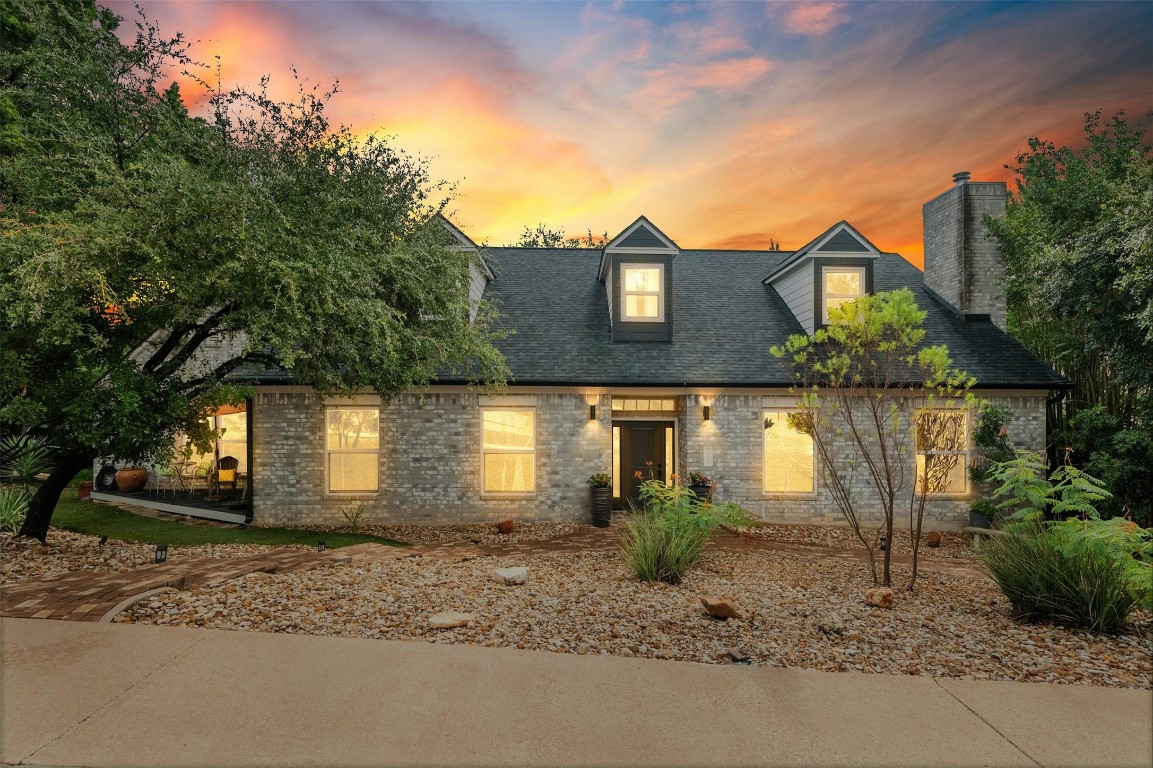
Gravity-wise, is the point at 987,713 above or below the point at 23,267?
below

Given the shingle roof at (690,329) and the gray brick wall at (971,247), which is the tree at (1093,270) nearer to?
the gray brick wall at (971,247)

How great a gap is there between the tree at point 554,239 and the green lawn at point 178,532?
71.1 ft

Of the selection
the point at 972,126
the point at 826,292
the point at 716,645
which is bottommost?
the point at 716,645

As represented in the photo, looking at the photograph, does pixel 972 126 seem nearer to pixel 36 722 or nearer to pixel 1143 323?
pixel 1143 323

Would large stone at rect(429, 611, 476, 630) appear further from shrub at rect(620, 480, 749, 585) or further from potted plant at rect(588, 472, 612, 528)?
potted plant at rect(588, 472, 612, 528)

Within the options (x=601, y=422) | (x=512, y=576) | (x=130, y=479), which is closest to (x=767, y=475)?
(x=601, y=422)

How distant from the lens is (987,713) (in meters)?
3.46

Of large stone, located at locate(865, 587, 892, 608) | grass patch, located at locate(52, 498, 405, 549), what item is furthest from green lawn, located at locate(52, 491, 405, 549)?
large stone, located at locate(865, 587, 892, 608)

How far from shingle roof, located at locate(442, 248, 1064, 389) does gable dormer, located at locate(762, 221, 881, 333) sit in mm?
771

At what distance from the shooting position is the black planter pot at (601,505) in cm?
1191

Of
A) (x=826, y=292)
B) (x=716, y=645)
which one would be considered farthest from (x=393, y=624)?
(x=826, y=292)

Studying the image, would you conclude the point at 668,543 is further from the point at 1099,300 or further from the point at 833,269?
the point at 1099,300

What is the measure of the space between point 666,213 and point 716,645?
14356 mm

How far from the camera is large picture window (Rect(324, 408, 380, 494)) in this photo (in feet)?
40.1
